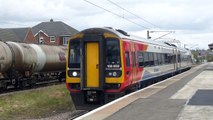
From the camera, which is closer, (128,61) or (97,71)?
(97,71)

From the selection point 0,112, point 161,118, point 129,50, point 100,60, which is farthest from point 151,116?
point 0,112

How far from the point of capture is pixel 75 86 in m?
15.6

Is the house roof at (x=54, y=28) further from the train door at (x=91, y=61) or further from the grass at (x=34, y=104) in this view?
the train door at (x=91, y=61)

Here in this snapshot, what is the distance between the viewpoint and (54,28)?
79.5 meters

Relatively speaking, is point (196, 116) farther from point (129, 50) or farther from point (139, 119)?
point (129, 50)

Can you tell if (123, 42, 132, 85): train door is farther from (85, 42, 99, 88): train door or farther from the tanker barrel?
the tanker barrel

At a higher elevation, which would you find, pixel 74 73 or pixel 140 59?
pixel 140 59

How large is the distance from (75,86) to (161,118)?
596 cm

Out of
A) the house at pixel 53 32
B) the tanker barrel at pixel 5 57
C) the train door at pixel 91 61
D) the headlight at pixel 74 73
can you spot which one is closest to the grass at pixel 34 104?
the tanker barrel at pixel 5 57

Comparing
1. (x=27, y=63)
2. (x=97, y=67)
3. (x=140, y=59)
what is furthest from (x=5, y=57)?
(x=97, y=67)

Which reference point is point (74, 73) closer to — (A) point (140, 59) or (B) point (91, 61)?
(B) point (91, 61)

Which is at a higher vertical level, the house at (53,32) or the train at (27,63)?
the house at (53,32)

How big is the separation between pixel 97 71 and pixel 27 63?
10.5m

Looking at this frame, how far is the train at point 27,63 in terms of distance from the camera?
2278 cm
